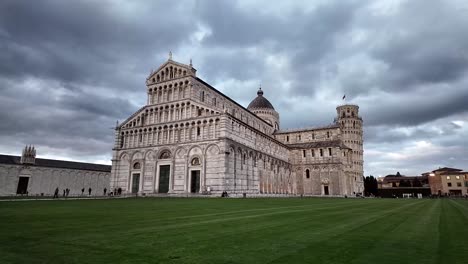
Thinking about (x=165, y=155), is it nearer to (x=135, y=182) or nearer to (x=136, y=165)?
(x=136, y=165)

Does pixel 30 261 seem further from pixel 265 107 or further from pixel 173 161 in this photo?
pixel 265 107

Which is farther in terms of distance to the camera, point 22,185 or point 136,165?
point 22,185

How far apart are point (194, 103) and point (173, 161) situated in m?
8.92

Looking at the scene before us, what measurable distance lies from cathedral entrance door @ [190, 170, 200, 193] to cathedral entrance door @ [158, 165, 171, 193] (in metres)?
4.09

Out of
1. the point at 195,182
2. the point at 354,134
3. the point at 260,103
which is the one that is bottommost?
the point at 195,182

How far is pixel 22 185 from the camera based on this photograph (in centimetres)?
5438

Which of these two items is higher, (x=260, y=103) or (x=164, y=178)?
(x=260, y=103)

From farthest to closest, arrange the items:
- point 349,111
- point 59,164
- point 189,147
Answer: point 349,111
point 59,164
point 189,147

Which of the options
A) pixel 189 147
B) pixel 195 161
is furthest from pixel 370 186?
pixel 189 147

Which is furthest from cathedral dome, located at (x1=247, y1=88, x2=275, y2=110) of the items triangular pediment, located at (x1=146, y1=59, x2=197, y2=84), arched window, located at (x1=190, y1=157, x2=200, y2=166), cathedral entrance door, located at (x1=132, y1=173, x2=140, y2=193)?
cathedral entrance door, located at (x1=132, y1=173, x2=140, y2=193)

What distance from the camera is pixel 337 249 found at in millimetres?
5582

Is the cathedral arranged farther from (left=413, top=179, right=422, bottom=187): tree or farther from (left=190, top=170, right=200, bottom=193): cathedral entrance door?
(left=413, top=179, right=422, bottom=187): tree

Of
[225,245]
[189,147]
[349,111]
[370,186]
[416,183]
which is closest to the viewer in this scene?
[225,245]

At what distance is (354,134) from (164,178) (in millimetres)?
53303
